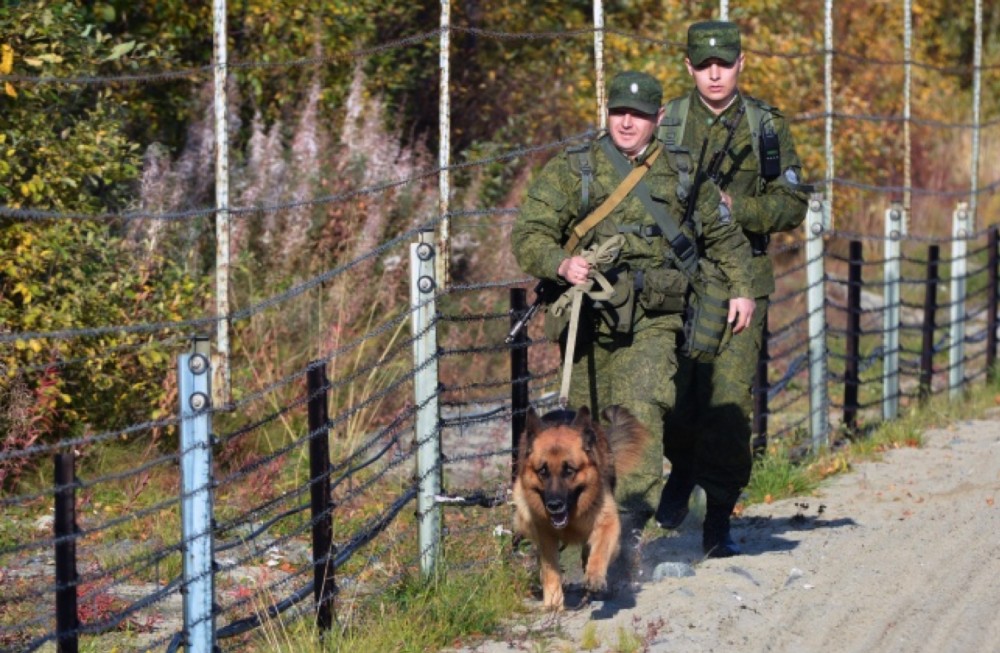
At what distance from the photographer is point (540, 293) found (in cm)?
682

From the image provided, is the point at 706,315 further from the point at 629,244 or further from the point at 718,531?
the point at 718,531

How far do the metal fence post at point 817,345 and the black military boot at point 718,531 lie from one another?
8.92ft

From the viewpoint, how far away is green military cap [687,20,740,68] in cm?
734

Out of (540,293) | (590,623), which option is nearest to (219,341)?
(540,293)

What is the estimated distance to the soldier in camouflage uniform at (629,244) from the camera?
21.6ft

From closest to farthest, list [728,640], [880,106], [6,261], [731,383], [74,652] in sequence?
[74,652]
[728,640]
[731,383]
[6,261]
[880,106]

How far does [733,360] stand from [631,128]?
1342 millimetres

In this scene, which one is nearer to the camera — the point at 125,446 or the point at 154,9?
the point at 125,446

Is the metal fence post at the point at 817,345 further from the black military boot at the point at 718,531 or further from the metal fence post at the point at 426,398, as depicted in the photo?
the metal fence post at the point at 426,398

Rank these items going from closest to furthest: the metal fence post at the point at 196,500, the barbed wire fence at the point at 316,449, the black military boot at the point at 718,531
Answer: the metal fence post at the point at 196,500 → the barbed wire fence at the point at 316,449 → the black military boot at the point at 718,531

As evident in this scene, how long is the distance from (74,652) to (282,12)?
6.95 metres

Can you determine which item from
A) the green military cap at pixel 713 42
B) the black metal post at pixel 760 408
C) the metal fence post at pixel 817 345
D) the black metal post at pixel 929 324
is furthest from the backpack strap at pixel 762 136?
the black metal post at pixel 929 324

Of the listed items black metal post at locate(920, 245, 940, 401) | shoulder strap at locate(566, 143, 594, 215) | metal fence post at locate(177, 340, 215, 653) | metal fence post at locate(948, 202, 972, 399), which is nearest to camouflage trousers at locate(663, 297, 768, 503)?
shoulder strap at locate(566, 143, 594, 215)

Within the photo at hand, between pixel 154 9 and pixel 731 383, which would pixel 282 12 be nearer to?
pixel 154 9
